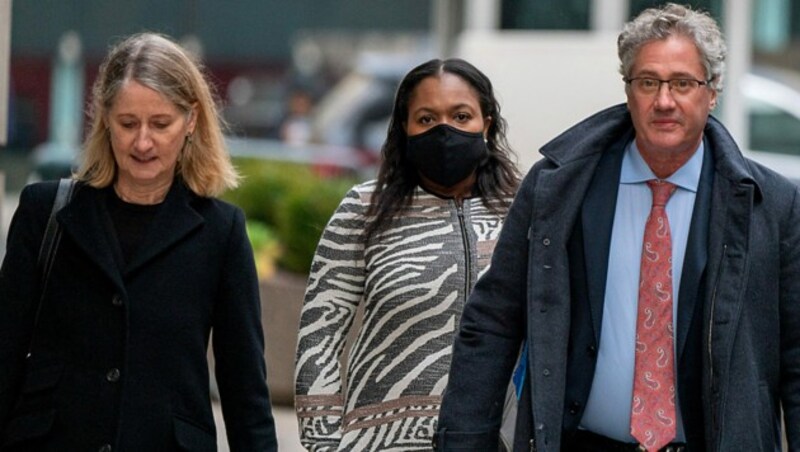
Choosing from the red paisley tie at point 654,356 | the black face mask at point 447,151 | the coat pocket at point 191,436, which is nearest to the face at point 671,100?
the red paisley tie at point 654,356

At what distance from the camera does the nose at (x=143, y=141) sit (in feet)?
15.9

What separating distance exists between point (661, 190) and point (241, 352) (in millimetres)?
1240

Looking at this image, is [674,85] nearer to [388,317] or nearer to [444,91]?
[444,91]

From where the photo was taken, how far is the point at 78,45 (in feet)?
53.8

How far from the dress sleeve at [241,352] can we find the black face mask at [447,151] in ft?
2.14

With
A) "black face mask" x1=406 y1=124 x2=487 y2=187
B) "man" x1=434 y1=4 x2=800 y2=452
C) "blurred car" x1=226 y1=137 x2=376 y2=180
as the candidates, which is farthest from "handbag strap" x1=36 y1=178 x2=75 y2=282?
"blurred car" x1=226 y1=137 x2=376 y2=180

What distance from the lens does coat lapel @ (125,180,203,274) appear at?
4852mm

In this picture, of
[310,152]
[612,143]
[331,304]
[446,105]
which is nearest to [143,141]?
[331,304]

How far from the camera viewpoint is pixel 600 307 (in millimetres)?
4430

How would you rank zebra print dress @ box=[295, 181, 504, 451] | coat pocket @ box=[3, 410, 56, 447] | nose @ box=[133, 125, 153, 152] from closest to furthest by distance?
coat pocket @ box=[3, 410, 56, 447]
nose @ box=[133, 125, 153, 152]
zebra print dress @ box=[295, 181, 504, 451]

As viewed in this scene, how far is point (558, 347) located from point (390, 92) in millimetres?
16863

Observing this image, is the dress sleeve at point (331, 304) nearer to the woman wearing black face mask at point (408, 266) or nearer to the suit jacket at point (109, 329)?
the woman wearing black face mask at point (408, 266)

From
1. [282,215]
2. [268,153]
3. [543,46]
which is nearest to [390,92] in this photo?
[268,153]

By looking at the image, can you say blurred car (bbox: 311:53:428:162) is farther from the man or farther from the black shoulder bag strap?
the man
